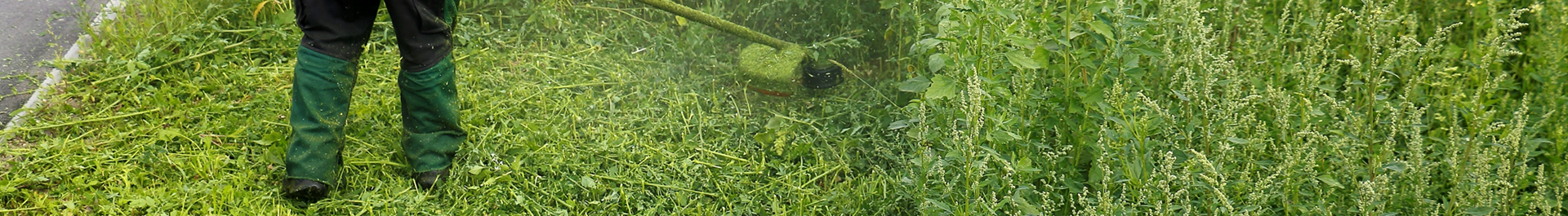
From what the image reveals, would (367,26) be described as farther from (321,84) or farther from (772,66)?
(772,66)

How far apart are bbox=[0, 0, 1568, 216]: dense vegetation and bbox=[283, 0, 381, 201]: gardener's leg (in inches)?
4.3

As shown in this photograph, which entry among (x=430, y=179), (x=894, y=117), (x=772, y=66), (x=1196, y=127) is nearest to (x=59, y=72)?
(x=430, y=179)

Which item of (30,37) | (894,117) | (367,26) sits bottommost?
(30,37)

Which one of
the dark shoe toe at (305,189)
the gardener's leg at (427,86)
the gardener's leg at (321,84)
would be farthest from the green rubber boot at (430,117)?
the dark shoe toe at (305,189)

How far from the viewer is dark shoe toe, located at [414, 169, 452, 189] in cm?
327

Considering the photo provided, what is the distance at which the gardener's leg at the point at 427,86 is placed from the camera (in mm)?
3078

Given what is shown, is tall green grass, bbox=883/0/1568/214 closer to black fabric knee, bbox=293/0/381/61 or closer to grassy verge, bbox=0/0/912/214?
grassy verge, bbox=0/0/912/214

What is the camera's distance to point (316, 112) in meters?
3.08

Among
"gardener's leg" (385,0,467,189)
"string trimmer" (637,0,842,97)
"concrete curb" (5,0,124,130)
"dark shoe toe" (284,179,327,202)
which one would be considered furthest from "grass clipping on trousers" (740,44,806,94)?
"concrete curb" (5,0,124,130)

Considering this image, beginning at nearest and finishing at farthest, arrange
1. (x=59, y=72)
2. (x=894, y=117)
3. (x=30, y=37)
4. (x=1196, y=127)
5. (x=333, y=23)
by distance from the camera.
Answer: (x=1196, y=127) → (x=333, y=23) → (x=894, y=117) → (x=59, y=72) → (x=30, y=37)

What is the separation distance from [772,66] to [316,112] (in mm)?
1273

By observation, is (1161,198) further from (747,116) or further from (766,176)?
(747,116)

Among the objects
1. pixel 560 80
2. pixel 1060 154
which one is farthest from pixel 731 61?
pixel 1060 154

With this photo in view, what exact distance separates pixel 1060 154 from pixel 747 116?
1.30m
